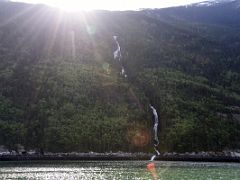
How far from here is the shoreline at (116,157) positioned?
137 metres

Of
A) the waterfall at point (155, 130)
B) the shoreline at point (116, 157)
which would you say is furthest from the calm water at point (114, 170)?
the waterfall at point (155, 130)

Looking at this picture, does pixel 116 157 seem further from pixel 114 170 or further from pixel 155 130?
pixel 114 170

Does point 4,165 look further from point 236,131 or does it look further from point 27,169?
point 236,131

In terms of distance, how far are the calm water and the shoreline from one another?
7232mm

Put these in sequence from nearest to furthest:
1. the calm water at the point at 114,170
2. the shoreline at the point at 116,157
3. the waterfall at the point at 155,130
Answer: the calm water at the point at 114,170 < the shoreline at the point at 116,157 < the waterfall at the point at 155,130

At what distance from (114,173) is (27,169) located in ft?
72.7

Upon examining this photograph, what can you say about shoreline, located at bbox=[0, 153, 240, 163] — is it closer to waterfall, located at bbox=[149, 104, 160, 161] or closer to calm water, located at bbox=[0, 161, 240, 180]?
waterfall, located at bbox=[149, 104, 160, 161]

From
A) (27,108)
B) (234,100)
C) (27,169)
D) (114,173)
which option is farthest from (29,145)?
(234,100)

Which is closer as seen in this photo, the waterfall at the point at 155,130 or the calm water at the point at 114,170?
the calm water at the point at 114,170

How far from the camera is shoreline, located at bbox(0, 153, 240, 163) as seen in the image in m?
137

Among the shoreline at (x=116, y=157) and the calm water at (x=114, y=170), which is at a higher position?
the calm water at (x=114, y=170)

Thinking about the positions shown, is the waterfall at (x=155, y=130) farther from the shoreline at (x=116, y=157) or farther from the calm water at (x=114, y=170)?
the calm water at (x=114, y=170)

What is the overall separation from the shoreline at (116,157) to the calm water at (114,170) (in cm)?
723

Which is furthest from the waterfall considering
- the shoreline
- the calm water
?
the calm water
